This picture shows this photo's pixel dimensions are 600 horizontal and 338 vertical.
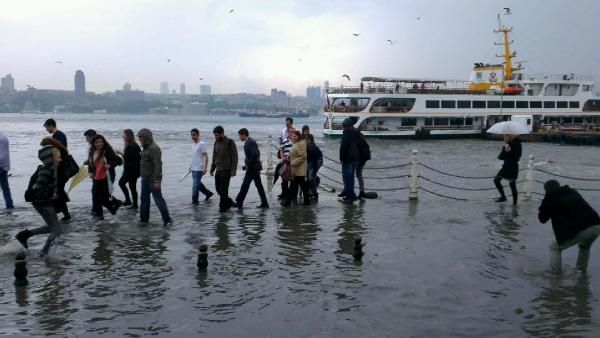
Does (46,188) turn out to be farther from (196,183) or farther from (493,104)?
(493,104)

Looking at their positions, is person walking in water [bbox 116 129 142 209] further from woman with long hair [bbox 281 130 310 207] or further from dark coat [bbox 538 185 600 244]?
dark coat [bbox 538 185 600 244]

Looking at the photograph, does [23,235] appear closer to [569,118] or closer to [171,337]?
[171,337]

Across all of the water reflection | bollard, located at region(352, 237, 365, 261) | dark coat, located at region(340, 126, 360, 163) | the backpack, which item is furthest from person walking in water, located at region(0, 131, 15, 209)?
the water reflection

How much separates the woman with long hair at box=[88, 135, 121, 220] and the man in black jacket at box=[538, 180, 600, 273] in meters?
7.29

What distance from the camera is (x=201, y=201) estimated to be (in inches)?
499

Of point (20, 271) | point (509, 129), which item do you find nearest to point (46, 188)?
point (20, 271)

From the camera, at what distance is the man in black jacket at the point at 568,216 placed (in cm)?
679

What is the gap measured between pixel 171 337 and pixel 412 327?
2.27 metres

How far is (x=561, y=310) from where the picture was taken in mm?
5836

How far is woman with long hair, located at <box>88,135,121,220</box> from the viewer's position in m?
10.2

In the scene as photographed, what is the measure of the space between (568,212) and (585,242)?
1.62 feet

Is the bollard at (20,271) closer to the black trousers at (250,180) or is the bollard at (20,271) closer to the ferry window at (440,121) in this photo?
the black trousers at (250,180)

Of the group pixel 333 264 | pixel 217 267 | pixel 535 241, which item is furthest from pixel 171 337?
pixel 535 241

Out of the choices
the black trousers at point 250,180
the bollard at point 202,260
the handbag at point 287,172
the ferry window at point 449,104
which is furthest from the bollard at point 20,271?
the ferry window at point 449,104
